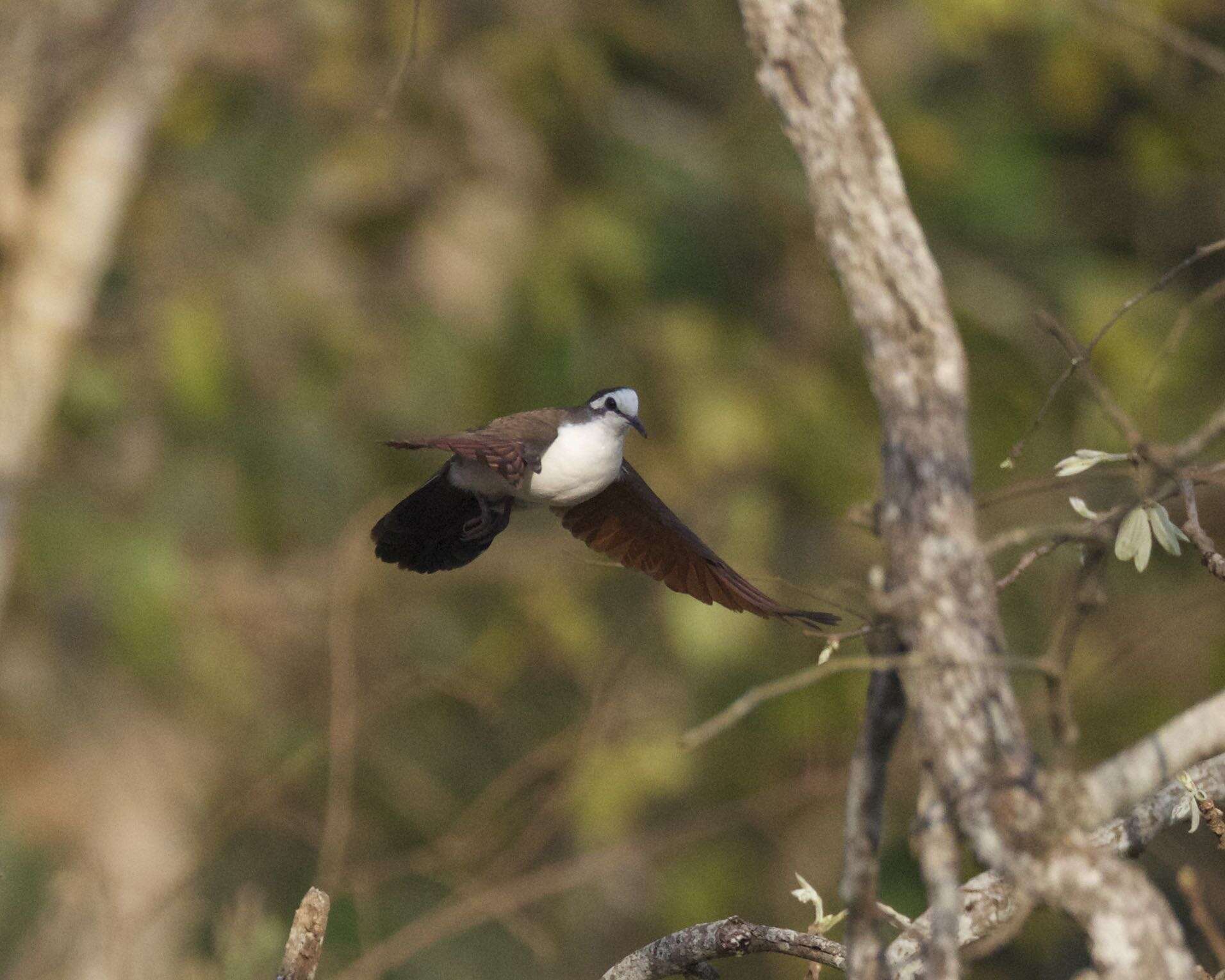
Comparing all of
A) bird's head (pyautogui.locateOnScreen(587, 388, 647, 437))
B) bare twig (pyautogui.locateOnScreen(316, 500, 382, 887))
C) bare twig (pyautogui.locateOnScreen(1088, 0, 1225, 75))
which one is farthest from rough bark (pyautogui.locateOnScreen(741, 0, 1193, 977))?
bare twig (pyautogui.locateOnScreen(316, 500, 382, 887))

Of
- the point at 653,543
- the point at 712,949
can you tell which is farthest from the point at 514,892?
the point at 712,949

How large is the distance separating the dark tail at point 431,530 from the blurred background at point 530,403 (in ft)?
16.9

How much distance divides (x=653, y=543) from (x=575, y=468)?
295 mm

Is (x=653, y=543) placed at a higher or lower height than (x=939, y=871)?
lower

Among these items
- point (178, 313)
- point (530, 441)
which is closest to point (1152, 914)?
point (530, 441)

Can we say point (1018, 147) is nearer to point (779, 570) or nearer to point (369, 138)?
point (779, 570)

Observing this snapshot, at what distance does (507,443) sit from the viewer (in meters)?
2.73

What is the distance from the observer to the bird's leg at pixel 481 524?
119 inches

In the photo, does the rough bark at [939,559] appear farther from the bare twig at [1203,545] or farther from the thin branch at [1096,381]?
the bare twig at [1203,545]

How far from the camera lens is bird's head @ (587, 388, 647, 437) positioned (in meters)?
3.02

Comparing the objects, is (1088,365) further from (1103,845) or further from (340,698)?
(340,698)

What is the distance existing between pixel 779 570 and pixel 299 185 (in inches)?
151

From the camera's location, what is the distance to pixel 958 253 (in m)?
10.4

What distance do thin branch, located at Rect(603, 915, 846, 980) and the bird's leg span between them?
844 millimetres
